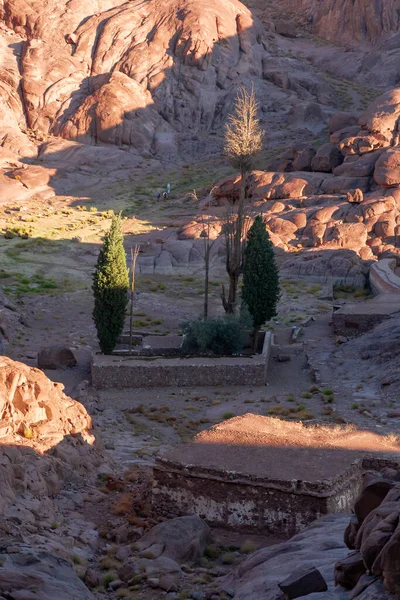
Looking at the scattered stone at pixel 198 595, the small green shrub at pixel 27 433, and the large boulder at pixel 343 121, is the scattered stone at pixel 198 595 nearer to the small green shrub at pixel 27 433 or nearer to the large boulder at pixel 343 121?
the small green shrub at pixel 27 433

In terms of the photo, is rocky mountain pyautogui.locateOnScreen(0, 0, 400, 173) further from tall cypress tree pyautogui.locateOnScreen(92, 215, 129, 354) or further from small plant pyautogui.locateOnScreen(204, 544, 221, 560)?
small plant pyautogui.locateOnScreen(204, 544, 221, 560)

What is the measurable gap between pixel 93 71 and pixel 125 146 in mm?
10999

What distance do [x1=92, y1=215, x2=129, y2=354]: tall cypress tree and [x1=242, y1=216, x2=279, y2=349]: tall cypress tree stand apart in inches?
212

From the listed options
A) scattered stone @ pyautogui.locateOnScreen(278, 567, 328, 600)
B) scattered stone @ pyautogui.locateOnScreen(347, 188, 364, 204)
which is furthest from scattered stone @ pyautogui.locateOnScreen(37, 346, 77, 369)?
scattered stone @ pyautogui.locateOnScreen(347, 188, 364, 204)

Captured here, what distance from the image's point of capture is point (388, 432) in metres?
24.5

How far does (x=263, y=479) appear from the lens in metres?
19.0

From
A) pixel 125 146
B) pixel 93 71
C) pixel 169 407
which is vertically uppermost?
pixel 93 71

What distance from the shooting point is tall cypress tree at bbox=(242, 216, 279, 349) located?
124ft

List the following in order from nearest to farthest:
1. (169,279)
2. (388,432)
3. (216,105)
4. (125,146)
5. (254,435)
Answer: (254,435) → (388,432) → (169,279) → (125,146) → (216,105)

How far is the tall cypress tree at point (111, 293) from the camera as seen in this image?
35812 millimetres

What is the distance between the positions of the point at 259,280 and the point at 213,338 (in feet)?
11.7

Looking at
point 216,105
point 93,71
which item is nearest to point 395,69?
point 216,105

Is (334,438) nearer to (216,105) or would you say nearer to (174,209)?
(174,209)

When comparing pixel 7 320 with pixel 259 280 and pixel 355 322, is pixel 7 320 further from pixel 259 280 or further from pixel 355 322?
pixel 355 322
